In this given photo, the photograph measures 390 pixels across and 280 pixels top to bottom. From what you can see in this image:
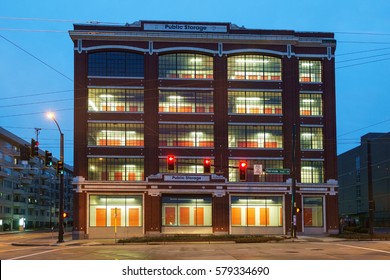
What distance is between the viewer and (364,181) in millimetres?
123688

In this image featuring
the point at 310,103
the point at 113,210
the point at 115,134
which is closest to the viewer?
the point at 113,210

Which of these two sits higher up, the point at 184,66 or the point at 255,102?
the point at 184,66

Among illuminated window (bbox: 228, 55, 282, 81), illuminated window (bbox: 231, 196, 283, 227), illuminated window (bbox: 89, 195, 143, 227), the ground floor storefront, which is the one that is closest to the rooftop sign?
illuminated window (bbox: 228, 55, 282, 81)

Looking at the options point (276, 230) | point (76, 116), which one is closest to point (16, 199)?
point (76, 116)

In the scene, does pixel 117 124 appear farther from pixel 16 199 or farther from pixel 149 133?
pixel 16 199

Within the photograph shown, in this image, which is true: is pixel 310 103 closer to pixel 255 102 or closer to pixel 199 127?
pixel 255 102

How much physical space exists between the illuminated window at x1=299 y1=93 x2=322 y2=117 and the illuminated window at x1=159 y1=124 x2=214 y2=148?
36.7 feet

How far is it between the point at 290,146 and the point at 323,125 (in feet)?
15.4

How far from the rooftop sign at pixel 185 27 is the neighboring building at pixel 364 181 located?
4513 cm

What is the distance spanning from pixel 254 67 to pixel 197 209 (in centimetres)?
1786

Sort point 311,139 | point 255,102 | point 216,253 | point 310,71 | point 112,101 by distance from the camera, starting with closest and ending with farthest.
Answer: point 216,253 → point 112,101 → point 255,102 → point 311,139 → point 310,71

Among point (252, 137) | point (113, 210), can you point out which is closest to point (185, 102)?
point (252, 137)

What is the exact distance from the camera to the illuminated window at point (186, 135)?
61656mm

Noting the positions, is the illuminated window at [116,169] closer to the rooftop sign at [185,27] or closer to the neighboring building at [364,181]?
the rooftop sign at [185,27]
